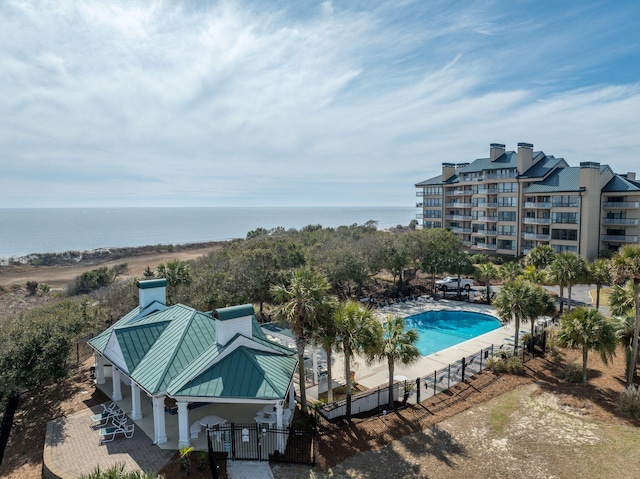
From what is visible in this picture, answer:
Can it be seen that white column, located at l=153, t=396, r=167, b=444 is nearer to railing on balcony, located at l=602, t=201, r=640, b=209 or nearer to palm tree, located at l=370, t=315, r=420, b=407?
palm tree, located at l=370, t=315, r=420, b=407

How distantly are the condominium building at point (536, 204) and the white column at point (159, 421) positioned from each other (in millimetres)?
52302

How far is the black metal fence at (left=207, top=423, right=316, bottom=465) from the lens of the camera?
14.4 metres

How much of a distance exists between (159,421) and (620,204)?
57835 millimetres

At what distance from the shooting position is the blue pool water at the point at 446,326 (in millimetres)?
29297

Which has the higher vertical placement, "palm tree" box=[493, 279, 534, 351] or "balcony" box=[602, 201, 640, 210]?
"balcony" box=[602, 201, 640, 210]

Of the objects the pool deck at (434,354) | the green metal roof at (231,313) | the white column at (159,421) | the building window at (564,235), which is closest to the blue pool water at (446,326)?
the pool deck at (434,354)

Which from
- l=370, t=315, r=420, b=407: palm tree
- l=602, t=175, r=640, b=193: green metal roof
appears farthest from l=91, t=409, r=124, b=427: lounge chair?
l=602, t=175, r=640, b=193: green metal roof

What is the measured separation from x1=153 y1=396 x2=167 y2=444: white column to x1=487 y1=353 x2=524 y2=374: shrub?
1691cm

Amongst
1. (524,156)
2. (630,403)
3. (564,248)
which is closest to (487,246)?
(564,248)

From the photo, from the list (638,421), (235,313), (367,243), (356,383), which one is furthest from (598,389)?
(367,243)

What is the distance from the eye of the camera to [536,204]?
179ft

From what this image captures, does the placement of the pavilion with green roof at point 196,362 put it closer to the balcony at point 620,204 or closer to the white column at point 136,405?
the white column at point 136,405

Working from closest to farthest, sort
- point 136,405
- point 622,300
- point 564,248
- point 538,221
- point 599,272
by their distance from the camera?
point 136,405, point 622,300, point 599,272, point 564,248, point 538,221

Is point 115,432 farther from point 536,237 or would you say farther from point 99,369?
point 536,237
